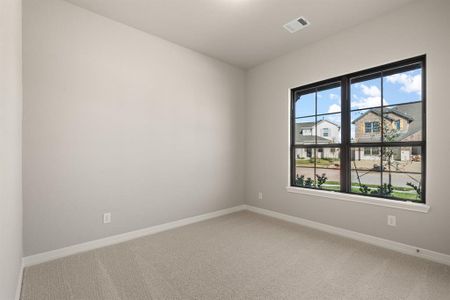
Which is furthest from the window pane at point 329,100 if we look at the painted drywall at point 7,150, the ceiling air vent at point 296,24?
the painted drywall at point 7,150

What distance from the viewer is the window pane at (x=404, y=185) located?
2.57m

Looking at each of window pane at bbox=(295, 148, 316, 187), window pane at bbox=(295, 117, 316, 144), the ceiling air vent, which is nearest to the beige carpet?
window pane at bbox=(295, 148, 316, 187)

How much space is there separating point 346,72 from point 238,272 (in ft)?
9.51

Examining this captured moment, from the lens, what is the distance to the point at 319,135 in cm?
347

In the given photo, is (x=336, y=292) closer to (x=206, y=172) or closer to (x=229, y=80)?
(x=206, y=172)

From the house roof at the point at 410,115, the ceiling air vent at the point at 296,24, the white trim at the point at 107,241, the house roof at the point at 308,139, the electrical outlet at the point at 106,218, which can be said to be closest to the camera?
the white trim at the point at 107,241

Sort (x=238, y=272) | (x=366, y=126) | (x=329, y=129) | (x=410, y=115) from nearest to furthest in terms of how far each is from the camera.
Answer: (x=238, y=272) < (x=410, y=115) < (x=366, y=126) < (x=329, y=129)

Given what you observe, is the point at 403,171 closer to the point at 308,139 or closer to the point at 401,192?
the point at 401,192

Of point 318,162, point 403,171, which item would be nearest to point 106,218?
point 318,162

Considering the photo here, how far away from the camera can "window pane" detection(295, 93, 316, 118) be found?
3.56 m

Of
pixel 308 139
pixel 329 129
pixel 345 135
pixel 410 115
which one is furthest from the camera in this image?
pixel 308 139

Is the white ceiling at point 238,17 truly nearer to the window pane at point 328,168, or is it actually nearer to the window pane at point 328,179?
the window pane at point 328,168

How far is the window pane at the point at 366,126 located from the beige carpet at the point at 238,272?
138 cm

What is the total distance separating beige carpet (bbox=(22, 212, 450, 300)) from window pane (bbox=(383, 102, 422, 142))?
1373mm
